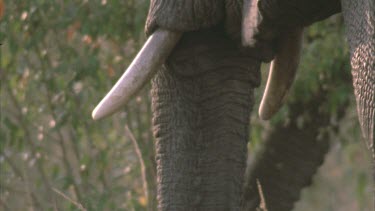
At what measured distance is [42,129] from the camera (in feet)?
29.6

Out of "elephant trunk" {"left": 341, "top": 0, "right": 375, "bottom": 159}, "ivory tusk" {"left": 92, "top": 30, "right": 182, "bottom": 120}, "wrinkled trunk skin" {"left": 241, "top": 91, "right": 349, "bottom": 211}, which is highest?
"elephant trunk" {"left": 341, "top": 0, "right": 375, "bottom": 159}

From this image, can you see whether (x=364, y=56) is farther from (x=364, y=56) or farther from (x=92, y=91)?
(x=92, y=91)

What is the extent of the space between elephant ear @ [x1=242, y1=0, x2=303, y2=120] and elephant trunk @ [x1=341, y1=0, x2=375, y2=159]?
2.32ft

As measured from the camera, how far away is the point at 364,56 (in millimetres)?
4016

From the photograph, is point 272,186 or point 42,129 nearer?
point 272,186

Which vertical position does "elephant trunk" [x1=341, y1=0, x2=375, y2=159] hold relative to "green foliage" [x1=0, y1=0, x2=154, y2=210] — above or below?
above

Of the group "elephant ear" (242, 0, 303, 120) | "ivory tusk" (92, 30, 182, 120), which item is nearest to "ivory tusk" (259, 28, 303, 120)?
"elephant ear" (242, 0, 303, 120)

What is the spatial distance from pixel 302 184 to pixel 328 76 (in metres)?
0.63

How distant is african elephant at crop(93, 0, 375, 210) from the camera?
193 inches

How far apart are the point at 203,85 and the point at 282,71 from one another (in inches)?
16.4

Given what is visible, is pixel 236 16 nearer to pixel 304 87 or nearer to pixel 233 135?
pixel 233 135

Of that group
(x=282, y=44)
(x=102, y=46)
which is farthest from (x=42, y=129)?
(x=282, y=44)

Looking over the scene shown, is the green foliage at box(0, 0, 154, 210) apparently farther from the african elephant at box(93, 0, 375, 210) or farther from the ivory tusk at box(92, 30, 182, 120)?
the ivory tusk at box(92, 30, 182, 120)

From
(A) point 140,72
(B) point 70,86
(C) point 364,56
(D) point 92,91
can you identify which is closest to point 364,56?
(C) point 364,56
